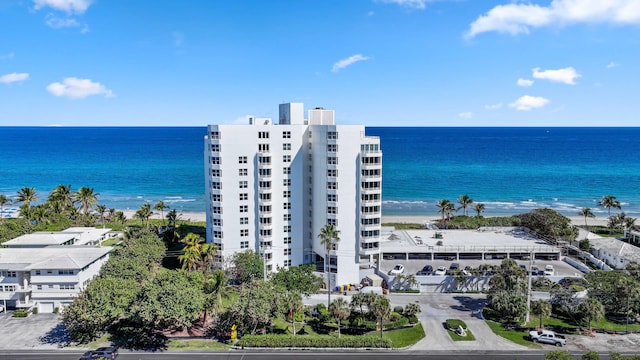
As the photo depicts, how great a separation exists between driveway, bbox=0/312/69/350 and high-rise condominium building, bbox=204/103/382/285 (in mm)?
24285

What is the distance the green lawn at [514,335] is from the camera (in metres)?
48.9

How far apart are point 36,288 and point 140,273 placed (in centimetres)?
1346

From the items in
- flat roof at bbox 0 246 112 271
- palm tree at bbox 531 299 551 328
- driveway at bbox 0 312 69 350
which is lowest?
driveway at bbox 0 312 69 350

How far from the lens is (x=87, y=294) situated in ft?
155

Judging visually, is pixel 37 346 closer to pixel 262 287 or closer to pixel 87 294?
pixel 87 294

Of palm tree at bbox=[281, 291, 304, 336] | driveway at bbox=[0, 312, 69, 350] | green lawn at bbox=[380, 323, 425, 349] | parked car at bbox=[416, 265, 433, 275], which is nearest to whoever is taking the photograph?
driveway at bbox=[0, 312, 69, 350]

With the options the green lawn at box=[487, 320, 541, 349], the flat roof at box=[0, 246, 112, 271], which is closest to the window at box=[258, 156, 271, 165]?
the flat roof at box=[0, 246, 112, 271]

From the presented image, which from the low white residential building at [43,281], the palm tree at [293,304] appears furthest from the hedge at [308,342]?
the low white residential building at [43,281]

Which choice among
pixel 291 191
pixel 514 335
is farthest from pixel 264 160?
pixel 514 335

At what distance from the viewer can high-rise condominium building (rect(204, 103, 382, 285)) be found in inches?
2670

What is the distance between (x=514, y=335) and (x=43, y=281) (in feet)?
193

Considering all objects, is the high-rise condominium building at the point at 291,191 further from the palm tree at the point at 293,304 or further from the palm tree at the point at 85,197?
the palm tree at the point at 85,197

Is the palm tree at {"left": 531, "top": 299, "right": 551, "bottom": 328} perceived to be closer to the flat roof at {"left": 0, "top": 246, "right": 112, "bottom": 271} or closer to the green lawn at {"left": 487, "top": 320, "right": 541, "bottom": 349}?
the green lawn at {"left": 487, "top": 320, "right": 541, "bottom": 349}

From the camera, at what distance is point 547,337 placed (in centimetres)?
4909
